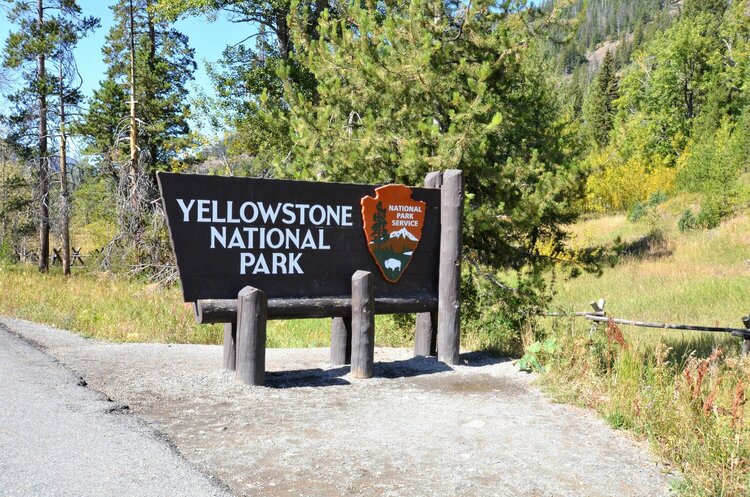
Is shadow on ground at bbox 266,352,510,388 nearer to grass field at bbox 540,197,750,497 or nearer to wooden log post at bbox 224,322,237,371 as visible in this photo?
wooden log post at bbox 224,322,237,371

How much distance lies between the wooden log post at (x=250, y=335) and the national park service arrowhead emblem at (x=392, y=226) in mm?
1533

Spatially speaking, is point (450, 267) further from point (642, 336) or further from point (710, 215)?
point (710, 215)

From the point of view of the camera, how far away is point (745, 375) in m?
4.94

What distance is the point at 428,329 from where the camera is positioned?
8281 mm

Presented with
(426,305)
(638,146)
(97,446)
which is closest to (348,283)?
(426,305)

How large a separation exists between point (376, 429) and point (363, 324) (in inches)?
79.8

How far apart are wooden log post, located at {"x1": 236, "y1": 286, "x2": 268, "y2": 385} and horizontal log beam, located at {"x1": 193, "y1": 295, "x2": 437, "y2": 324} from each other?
0.38ft

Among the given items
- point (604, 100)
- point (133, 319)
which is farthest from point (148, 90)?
point (604, 100)

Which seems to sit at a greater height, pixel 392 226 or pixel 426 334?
pixel 392 226

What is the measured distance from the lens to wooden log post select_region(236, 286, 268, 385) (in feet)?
21.5

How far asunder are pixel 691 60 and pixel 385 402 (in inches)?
2376

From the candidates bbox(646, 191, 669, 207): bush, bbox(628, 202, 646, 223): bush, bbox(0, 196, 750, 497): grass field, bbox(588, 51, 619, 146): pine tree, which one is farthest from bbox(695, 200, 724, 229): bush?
bbox(588, 51, 619, 146): pine tree

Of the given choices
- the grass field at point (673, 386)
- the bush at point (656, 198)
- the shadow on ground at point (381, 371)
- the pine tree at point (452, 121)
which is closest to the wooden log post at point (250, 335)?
the shadow on ground at point (381, 371)

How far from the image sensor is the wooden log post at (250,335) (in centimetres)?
655
